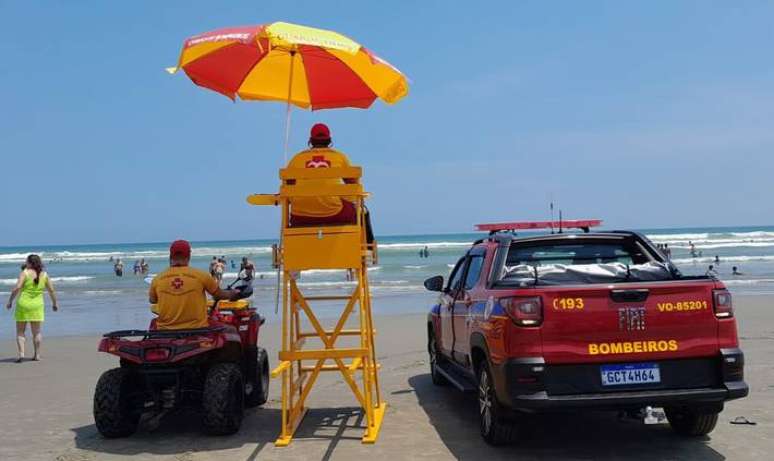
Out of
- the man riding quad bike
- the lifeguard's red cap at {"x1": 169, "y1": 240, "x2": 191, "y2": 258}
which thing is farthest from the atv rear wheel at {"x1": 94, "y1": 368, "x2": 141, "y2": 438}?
the lifeguard's red cap at {"x1": 169, "y1": 240, "x2": 191, "y2": 258}

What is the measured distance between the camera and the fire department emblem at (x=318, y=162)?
6695 mm

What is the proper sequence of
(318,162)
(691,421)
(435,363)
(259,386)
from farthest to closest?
(435,363)
(259,386)
(318,162)
(691,421)

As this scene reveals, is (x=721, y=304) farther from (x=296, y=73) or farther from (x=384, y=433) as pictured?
(x=296, y=73)

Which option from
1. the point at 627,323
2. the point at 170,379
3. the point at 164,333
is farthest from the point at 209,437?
the point at 627,323

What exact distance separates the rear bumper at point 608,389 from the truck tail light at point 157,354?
2.84 m

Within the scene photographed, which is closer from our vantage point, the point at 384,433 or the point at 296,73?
the point at 384,433

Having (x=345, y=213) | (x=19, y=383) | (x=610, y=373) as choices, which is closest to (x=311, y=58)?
(x=345, y=213)

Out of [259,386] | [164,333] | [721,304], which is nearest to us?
[721,304]

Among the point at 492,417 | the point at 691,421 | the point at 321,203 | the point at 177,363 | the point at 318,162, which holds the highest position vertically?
the point at 318,162

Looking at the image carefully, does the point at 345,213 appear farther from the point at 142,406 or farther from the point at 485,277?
the point at 142,406

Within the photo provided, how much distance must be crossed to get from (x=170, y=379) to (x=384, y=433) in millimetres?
1931

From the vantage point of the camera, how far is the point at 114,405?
6.27 meters

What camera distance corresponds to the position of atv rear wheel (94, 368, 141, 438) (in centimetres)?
627

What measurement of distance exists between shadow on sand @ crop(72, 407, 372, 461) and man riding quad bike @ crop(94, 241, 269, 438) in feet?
0.42
